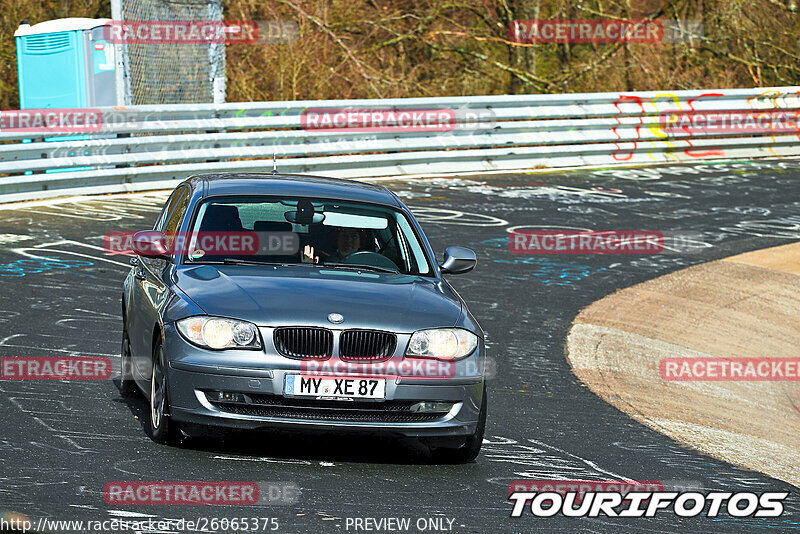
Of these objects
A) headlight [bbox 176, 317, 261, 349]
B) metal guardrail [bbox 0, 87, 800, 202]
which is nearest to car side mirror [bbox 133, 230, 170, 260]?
headlight [bbox 176, 317, 261, 349]

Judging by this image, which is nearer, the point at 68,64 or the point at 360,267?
the point at 360,267

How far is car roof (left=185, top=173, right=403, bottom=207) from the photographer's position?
26.1 feet

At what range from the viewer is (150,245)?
7551 mm

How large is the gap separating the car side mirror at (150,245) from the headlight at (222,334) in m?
1.06

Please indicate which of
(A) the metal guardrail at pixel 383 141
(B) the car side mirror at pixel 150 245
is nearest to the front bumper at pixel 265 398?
(B) the car side mirror at pixel 150 245

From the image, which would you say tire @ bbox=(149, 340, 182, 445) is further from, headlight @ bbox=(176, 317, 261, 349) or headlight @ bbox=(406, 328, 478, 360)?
headlight @ bbox=(406, 328, 478, 360)

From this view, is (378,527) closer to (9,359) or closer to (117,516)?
(117,516)

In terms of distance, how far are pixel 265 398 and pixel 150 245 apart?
1516 millimetres

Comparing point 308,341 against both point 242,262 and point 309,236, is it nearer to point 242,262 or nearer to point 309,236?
point 242,262

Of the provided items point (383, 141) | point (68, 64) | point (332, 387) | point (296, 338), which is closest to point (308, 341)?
point (296, 338)

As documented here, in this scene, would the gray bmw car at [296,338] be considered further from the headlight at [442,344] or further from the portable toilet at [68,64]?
the portable toilet at [68,64]

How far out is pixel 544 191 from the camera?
20.1 m

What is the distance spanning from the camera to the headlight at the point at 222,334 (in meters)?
6.54

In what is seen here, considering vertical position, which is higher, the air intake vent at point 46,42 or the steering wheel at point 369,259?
the air intake vent at point 46,42
